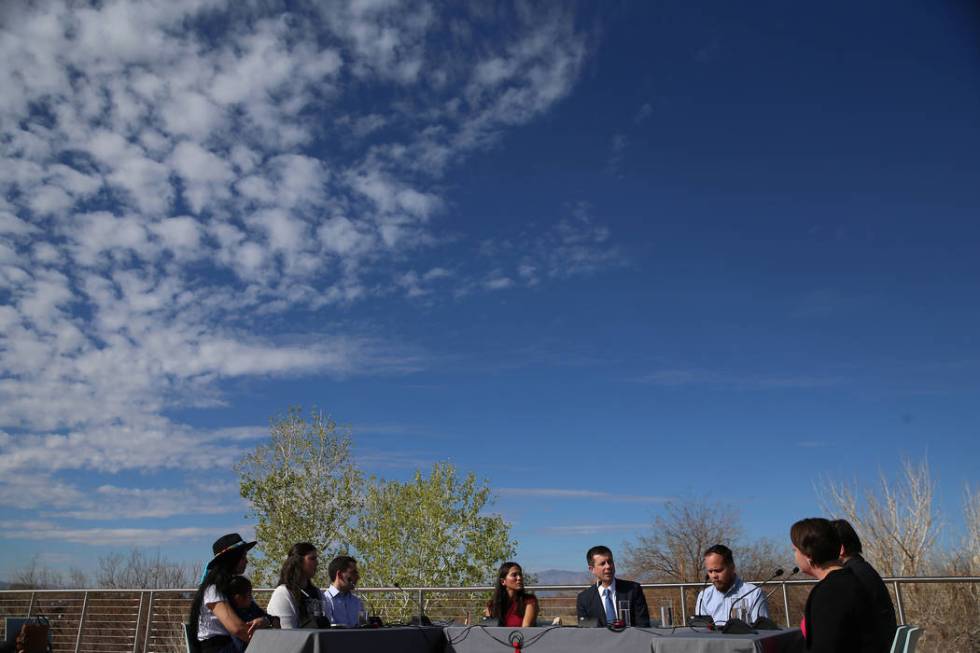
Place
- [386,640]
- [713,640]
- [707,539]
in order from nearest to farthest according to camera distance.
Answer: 1. [713,640]
2. [386,640]
3. [707,539]

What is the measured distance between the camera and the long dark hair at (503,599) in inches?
244

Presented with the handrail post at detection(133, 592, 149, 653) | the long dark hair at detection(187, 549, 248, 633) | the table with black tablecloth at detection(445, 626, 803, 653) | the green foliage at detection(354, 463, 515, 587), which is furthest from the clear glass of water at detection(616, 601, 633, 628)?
the green foliage at detection(354, 463, 515, 587)

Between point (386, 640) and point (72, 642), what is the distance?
13.0 metres

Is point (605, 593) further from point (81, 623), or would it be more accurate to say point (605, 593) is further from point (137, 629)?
point (81, 623)

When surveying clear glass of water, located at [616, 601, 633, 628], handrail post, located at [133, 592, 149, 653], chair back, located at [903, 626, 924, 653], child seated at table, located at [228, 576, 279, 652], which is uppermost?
child seated at table, located at [228, 576, 279, 652]

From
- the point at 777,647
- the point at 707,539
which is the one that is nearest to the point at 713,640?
the point at 777,647

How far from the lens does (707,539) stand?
90.4 feet

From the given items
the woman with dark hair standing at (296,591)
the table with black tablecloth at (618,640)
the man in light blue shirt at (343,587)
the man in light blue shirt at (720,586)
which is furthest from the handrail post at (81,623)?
the man in light blue shirt at (720,586)

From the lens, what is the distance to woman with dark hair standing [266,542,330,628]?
542 cm

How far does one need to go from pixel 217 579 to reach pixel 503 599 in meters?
2.66

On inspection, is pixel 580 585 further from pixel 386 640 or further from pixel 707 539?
pixel 707 539

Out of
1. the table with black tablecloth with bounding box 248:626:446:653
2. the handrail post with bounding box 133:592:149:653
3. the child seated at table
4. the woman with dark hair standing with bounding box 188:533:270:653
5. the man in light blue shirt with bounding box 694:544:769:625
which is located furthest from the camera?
the handrail post with bounding box 133:592:149:653

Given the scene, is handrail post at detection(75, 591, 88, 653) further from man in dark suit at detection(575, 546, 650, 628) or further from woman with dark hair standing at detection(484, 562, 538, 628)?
man in dark suit at detection(575, 546, 650, 628)

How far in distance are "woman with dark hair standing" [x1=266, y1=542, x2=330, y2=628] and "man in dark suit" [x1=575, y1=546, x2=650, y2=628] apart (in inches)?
80.3
